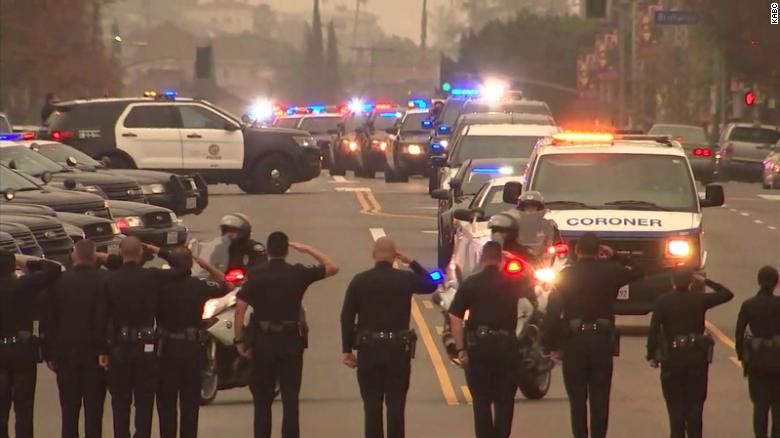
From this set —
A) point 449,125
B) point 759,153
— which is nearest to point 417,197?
point 449,125

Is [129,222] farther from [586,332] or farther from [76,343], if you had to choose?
[586,332]

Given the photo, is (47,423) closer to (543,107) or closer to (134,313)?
(134,313)

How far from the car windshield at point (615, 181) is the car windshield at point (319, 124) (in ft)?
129

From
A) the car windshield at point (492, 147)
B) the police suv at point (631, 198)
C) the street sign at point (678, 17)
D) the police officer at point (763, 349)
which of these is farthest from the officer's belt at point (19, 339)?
the street sign at point (678, 17)

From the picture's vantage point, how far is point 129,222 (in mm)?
29156

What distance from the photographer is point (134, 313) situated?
1420 cm

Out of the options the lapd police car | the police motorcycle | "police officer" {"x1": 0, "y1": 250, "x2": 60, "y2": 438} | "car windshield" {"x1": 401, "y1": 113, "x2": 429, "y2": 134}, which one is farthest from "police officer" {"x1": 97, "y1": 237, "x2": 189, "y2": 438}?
"car windshield" {"x1": 401, "y1": 113, "x2": 429, "y2": 134}

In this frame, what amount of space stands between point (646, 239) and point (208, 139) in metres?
21.5

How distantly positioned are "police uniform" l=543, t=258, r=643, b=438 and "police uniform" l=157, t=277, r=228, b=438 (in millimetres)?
2323

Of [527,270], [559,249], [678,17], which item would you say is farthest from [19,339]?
[678,17]

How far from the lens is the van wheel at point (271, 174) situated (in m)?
42.8

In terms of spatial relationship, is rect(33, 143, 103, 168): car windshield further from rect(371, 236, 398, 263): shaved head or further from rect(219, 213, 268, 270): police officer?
rect(371, 236, 398, 263): shaved head

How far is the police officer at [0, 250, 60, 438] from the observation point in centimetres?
1427

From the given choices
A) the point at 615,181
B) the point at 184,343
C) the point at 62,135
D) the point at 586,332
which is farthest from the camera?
the point at 62,135
